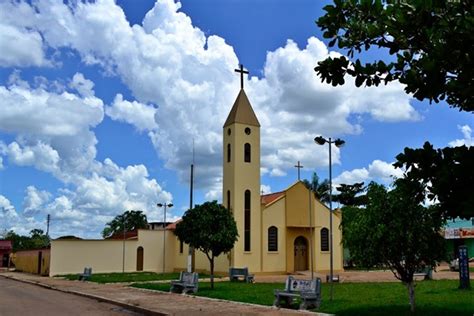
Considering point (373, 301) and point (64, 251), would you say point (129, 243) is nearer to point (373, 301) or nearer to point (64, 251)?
point (64, 251)

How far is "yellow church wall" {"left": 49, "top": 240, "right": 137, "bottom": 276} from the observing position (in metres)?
42.7

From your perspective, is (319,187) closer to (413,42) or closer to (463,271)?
(463,271)

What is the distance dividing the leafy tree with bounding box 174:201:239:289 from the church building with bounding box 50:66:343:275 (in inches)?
498

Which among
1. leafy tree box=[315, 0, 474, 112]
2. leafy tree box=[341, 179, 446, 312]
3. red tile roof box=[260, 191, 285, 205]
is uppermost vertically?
red tile roof box=[260, 191, 285, 205]

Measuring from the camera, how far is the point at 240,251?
122 ft

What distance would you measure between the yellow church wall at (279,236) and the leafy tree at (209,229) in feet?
47.0

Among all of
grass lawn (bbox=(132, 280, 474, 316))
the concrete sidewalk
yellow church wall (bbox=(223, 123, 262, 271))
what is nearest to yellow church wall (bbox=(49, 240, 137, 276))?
yellow church wall (bbox=(223, 123, 262, 271))

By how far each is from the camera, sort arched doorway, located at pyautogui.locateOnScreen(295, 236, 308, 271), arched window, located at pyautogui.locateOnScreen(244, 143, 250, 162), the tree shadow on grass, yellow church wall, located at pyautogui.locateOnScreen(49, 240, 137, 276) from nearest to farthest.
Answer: the tree shadow on grass < arched window, located at pyautogui.locateOnScreen(244, 143, 250, 162) < arched doorway, located at pyautogui.locateOnScreen(295, 236, 308, 271) < yellow church wall, located at pyautogui.locateOnScreen(49, 240, 137, 276)

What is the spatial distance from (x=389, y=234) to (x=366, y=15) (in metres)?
8.18

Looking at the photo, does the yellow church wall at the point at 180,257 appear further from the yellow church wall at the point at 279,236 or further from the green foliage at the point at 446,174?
the green foliage at the point at 446,174

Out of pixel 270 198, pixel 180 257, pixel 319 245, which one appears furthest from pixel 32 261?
pixel 319 245

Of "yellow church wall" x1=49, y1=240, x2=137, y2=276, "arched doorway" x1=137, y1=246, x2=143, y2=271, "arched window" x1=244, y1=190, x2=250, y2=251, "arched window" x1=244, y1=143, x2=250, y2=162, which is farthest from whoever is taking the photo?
"arched doorway" x1=137, y1=246, x2=143, y2=271

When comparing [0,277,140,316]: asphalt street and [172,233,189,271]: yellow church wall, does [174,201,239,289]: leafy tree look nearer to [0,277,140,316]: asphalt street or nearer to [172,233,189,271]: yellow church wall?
[0,277,140,316]: asphalt street

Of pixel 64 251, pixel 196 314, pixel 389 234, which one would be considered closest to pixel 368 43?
pixel 389 234
